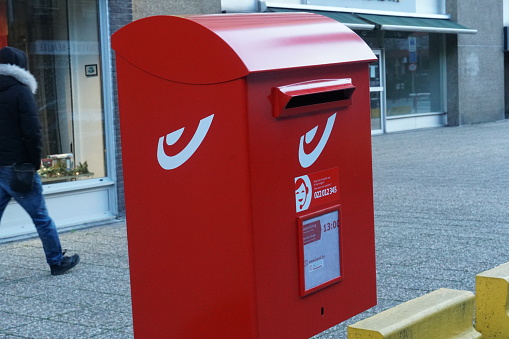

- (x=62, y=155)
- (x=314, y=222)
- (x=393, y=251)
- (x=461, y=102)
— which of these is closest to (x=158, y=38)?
(x=314, y=222)

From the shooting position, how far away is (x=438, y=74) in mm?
23250

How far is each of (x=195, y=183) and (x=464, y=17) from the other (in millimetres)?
21000

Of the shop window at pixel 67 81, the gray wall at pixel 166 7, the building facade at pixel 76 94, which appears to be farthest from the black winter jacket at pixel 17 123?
the gray wall at pixel 166 7

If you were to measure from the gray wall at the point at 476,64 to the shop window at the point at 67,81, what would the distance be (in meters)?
15.7

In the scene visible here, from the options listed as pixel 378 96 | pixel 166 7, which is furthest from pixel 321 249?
pixel 378 96

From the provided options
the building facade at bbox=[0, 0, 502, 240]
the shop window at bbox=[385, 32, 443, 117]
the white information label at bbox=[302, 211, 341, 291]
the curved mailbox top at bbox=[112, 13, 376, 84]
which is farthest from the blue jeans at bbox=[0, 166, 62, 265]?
the shop window at bbox=[385, 32, 443, 117]

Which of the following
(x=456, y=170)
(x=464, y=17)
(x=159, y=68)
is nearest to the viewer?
(x=159, y=68)

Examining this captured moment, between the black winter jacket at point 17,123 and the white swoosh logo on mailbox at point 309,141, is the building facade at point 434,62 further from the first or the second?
the white swoosh logo on mailbox at point 309,141

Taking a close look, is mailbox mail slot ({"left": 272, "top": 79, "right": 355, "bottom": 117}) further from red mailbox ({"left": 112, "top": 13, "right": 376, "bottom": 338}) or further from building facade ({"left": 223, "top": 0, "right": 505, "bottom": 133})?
building facade ({"left": 223, "top": 0, "right": 505, "bottom": 133})

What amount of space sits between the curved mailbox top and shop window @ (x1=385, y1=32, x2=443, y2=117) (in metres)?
18.2

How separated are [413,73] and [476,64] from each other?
91.8 inches

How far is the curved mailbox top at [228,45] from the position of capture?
3.20m

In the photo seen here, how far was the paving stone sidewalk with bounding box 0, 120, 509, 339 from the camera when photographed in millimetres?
5266

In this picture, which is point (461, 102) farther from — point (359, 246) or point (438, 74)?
point (359, 246)
